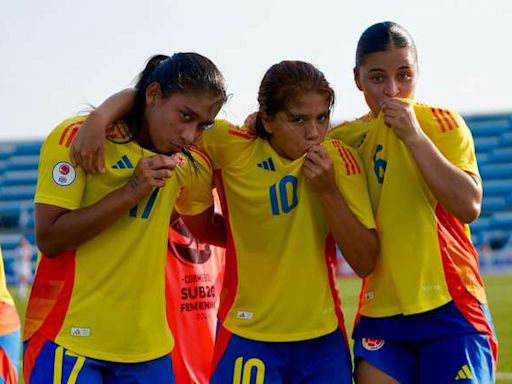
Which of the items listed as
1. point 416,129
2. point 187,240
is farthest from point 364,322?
point 187,240

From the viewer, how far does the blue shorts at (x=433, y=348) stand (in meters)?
3.53

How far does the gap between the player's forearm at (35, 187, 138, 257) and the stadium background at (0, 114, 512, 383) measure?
27.9 metres

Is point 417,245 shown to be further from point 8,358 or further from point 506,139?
point 506,139

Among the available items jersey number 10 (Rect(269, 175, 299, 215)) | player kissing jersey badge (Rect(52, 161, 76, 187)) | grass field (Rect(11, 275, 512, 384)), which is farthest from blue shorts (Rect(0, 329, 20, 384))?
grass field (Rect(11, 275, 512, 384))

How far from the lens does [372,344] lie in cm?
365

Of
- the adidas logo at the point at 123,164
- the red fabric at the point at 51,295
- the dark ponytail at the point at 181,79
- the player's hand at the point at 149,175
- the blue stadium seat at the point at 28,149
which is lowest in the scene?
the red fabric at the point at 51,295

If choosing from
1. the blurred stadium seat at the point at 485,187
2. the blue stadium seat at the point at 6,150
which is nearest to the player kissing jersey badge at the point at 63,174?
the blurred stadium seat at the point at 485,187

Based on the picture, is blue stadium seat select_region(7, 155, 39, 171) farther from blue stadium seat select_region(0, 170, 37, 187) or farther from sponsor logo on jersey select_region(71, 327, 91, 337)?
sponsor logo on jersey select_region(71, 327, 91, 337)

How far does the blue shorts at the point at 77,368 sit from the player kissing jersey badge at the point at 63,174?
1.98 feet

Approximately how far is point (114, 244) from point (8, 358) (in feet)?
4.21

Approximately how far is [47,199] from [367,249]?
50.5 inches

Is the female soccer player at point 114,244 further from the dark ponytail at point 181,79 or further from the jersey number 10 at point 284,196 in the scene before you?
the jersey number 10 at point 284,196

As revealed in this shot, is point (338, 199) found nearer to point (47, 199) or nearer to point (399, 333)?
point (399, 333)

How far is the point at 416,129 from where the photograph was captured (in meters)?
3.51
